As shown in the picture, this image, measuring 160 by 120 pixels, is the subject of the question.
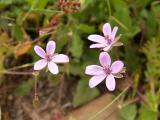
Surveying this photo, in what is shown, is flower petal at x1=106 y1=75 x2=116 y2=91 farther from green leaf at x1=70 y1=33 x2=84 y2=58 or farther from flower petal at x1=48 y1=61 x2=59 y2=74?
green leaf at x1=70 y1=33 x2=84 y2=58

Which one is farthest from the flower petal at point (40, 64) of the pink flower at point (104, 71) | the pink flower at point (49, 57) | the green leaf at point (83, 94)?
the green leaf at point (83, 94)

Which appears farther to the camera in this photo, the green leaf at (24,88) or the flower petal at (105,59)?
the green leaf at (24,88)

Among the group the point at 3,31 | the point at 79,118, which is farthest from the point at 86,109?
the point at 3,31

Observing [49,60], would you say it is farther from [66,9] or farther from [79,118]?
[79,118]

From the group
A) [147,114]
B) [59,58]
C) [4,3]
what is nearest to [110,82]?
[59,58]

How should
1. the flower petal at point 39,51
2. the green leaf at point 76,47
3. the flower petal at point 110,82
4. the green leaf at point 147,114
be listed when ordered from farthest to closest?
the green leaf at point 76,47 → the green leaf at point 147,114 → the flower petal at point 39,51 → the flower petal at point 110,82

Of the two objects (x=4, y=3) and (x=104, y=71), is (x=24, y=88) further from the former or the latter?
(x=104, y=71)

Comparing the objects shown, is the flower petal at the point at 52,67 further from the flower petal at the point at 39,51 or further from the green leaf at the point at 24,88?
the green leaf at the point at 24,88

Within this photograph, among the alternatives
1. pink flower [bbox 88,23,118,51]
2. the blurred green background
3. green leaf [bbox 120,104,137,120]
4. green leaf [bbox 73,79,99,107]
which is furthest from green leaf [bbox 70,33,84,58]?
pink flower [bbox 88,23,118,51]
